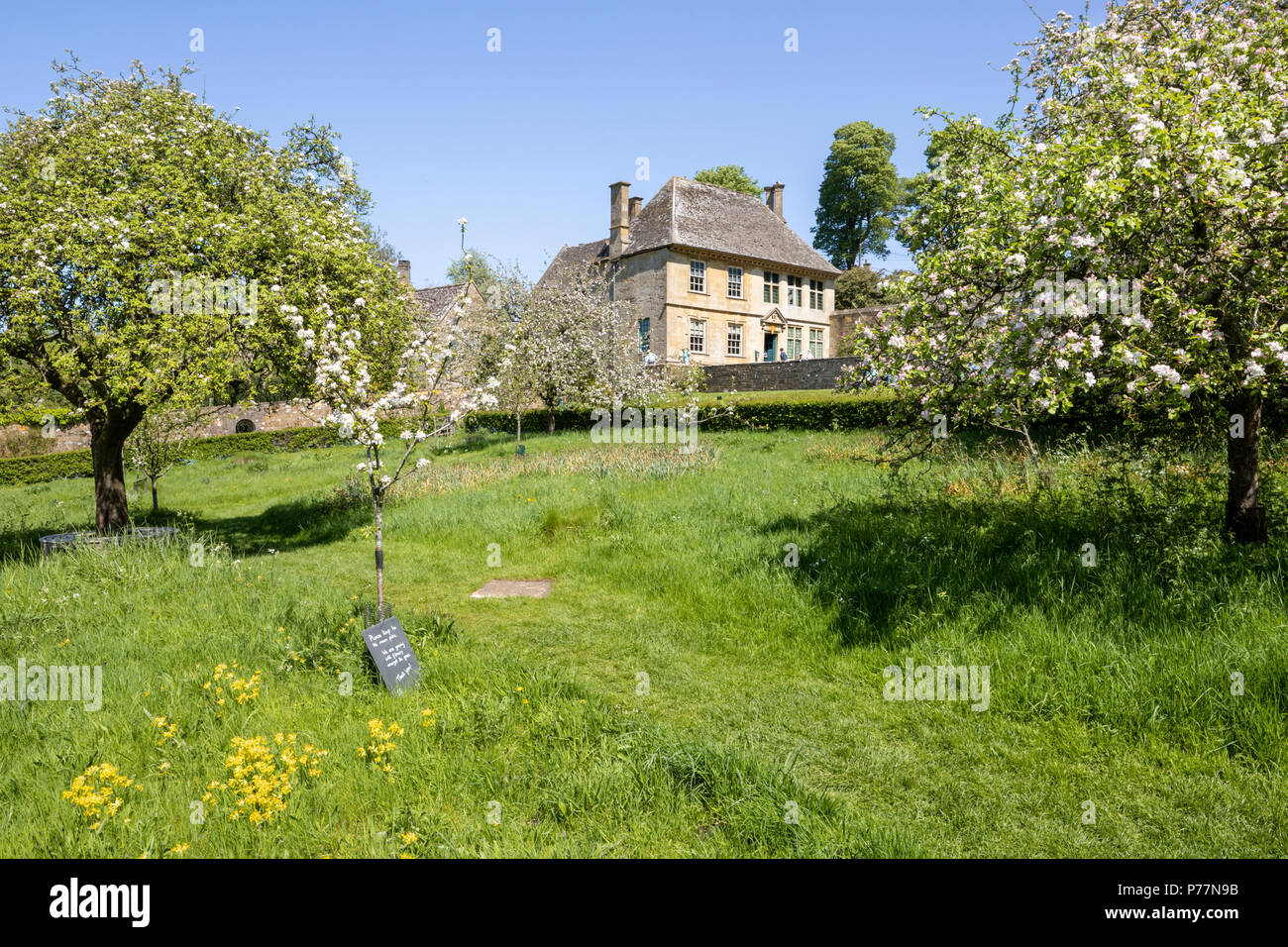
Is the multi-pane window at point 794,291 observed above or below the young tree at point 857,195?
below

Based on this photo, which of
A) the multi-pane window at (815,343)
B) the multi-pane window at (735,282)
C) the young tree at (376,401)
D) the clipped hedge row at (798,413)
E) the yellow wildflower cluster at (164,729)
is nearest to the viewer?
the yellow wildflower cluster at (164,729)

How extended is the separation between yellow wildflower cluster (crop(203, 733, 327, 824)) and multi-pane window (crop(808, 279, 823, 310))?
44.0 m

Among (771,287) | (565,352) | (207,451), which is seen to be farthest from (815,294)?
(207,451)

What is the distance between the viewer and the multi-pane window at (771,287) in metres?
42.8

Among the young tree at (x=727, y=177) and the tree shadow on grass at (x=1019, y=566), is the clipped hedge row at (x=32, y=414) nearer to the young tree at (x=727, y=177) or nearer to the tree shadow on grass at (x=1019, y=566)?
the tree shadow on grass at (x=1019, y=566)

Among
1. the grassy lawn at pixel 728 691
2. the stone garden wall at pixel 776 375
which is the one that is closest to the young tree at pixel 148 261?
the grassy lawn at pixel 728 691

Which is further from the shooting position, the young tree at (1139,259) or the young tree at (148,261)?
the young tree at (148,261)

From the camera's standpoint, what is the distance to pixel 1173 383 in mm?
5305

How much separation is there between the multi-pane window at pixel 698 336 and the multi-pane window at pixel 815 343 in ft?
28.7

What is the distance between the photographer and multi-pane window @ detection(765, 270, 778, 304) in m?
42.8

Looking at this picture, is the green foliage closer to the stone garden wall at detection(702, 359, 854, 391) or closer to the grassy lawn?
the stone garden wall at detection(702, 359, 854, 391)
